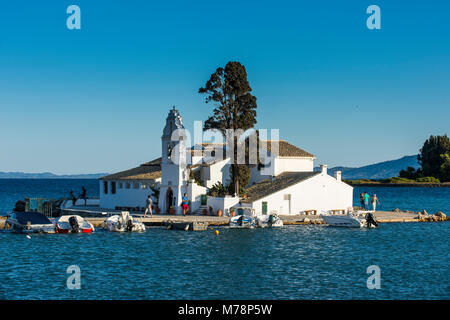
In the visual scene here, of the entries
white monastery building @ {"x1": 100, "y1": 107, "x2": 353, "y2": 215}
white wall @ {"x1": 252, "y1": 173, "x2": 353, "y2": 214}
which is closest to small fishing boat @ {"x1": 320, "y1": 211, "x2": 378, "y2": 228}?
white wall @ {"x1": 252, "y1": 173, "x2": 353, "y2": 214}

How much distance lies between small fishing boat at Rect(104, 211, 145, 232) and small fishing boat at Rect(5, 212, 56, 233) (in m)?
4.55

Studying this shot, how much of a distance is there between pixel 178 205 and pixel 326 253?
2064 cm

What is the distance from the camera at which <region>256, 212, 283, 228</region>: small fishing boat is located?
5144 centimetres

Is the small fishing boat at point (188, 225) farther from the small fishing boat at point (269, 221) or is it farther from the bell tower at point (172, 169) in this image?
the bell tower at point (172, 169)

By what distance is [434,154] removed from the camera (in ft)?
637

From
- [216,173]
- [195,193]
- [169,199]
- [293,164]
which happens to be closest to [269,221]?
[195,193]

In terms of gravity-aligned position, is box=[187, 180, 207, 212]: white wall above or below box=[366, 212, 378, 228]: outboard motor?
above

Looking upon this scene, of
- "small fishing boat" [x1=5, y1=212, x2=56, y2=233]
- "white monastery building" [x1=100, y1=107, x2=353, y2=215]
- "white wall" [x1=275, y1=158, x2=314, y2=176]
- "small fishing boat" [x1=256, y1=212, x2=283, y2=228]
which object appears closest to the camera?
"small fishing boat" [x1=5, y1=212, x2=56, y2=233]

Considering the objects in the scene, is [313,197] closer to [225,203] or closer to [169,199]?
[225,203]

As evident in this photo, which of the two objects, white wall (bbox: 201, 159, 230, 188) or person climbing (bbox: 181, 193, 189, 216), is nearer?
person climbing (bbox: 181, 193, 189, 216)

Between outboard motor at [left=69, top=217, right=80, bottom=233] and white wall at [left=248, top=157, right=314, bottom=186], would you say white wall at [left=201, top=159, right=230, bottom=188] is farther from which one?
outboard motor at [left=69, top=217, right=80, bottom=233]

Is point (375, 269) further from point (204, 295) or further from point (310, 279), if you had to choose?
point (204, 295)

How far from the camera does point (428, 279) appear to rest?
31.3 meters

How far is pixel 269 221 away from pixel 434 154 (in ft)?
511
